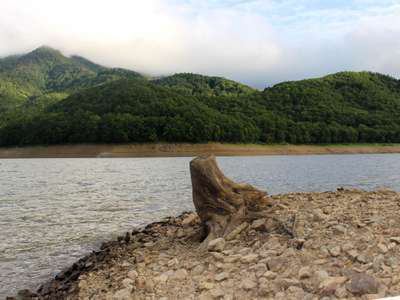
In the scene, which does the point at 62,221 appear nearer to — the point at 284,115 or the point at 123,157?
the point at 123,157

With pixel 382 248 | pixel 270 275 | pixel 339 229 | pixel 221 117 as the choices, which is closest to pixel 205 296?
pixel 270 275

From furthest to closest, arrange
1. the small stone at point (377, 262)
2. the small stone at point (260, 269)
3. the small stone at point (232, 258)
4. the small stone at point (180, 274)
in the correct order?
the small stone at point (232, 258), the small stone at point (180, 274), the small stone at point (260, 269), the small stone at point (377, 262)

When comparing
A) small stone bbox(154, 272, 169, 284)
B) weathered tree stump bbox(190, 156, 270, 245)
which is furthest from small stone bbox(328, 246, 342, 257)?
small stone bbox(154, 272, 169, 284)

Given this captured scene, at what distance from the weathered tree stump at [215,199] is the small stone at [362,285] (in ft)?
14.9

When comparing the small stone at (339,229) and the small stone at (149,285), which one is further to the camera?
the small stone at (339,229)

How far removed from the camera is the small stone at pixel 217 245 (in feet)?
35.4

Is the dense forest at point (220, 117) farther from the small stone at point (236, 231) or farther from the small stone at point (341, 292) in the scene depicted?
the small stone at point (341, 292)

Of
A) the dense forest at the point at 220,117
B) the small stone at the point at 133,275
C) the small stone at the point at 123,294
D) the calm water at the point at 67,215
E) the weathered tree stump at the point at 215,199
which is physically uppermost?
the dense forest at the point at 220,117

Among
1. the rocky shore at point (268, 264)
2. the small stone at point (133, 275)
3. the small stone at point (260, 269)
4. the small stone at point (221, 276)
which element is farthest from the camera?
the small stone at point (133, 275)

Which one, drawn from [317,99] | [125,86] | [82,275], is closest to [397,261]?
[82,275]

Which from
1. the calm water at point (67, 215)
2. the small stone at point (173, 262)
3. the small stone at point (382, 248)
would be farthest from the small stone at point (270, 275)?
the calm water at point (67, 215)

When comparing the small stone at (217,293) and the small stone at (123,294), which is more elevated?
the small stone at (217,293)

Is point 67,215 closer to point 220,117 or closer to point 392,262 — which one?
point 392,262

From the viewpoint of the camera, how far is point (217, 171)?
12430 mm
